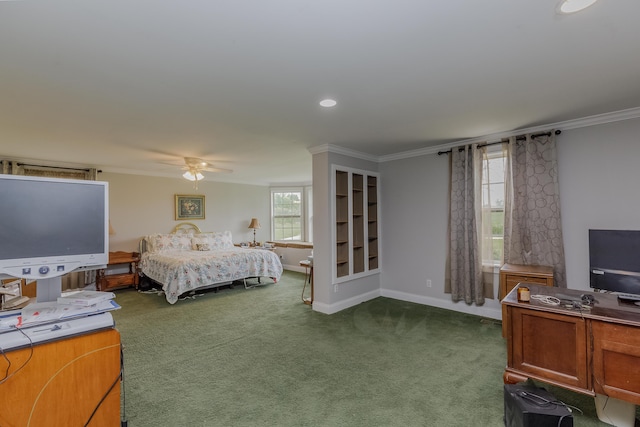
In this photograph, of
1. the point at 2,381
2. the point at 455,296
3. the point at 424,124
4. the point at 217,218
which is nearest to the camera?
the point at 2,381

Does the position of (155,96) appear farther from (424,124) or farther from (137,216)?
(137,216)

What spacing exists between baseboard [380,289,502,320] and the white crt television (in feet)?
13.5

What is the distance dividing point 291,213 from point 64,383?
22.9 feet

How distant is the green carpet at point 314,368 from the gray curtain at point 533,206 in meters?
0.97

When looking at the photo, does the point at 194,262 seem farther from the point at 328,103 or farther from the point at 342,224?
the point at 328,103

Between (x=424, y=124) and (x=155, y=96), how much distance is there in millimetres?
2647

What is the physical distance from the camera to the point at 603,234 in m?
2.37

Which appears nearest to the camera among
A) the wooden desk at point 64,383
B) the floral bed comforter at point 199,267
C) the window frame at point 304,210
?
the wooden desk at point 64,383

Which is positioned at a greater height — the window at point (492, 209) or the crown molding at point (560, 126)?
the crown molding at point (560, 126)

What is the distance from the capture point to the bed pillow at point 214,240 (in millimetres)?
6480

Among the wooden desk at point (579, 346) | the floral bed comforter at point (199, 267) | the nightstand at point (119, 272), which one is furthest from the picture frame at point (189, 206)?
the wooden desk at point (579, 346)

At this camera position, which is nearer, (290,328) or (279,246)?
(290,328)

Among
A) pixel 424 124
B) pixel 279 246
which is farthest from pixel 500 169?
pixel 279 246

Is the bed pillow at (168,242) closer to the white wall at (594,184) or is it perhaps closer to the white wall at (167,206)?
the white wall at (167,206)
